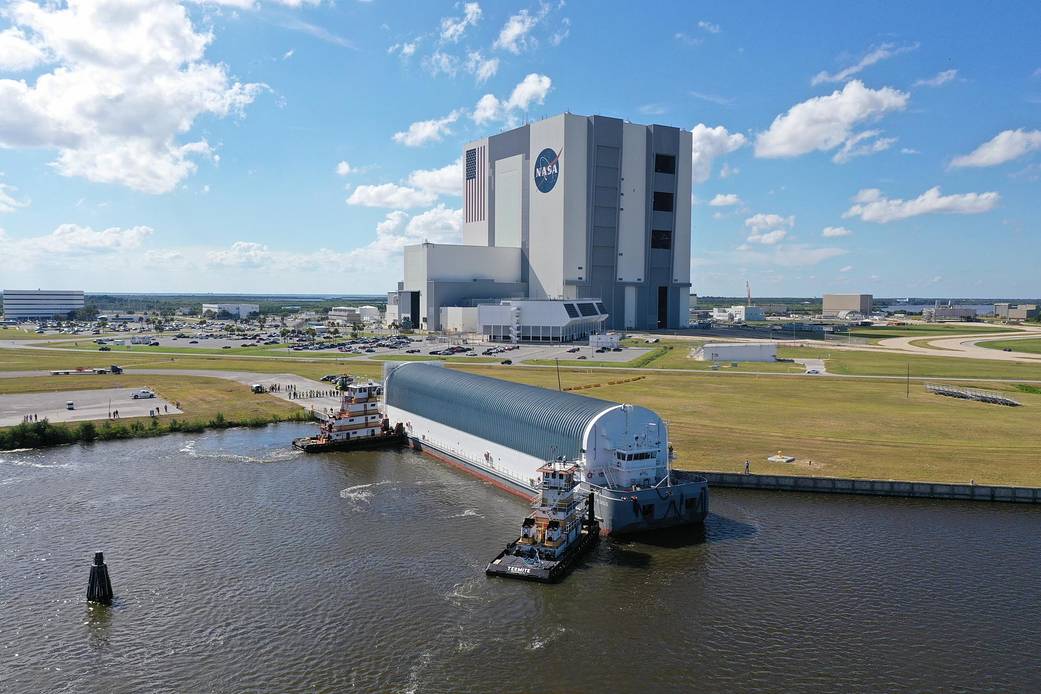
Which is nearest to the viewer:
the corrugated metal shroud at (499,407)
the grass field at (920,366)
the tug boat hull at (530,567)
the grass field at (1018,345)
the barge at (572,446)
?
the tug boat hull at (530,567)

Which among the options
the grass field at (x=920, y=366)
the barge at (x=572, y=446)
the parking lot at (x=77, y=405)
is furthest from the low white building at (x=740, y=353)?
the parking lot at (x=77, y=405)

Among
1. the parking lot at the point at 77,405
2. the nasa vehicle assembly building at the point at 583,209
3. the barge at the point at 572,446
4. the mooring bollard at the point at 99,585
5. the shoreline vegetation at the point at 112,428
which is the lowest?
the mooring bollard at the point at 99,585

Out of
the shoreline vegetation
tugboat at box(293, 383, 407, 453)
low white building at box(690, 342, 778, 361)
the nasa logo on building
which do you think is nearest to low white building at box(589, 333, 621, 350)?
low white building at box(690, 342, 778, 361)

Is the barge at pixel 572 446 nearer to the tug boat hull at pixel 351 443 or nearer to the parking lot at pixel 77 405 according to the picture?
the tug boat hull at pixel 351 443

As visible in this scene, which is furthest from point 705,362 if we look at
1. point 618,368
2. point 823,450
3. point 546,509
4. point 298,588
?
point 298,588

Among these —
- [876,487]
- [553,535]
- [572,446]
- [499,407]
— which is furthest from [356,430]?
[876,487]

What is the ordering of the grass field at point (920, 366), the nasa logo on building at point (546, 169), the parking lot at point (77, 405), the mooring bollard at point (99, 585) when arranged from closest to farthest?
the mooring bollard at point (99, 585) → the parking lot at point (77, 405) → the grass field at point (920, 366) → the nasa logo on building at point (546, 169)

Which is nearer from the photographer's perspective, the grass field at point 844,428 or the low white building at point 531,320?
the grass field at point 844,428

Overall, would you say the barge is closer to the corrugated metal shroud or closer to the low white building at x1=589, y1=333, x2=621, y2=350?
the corrugated metal shroud
